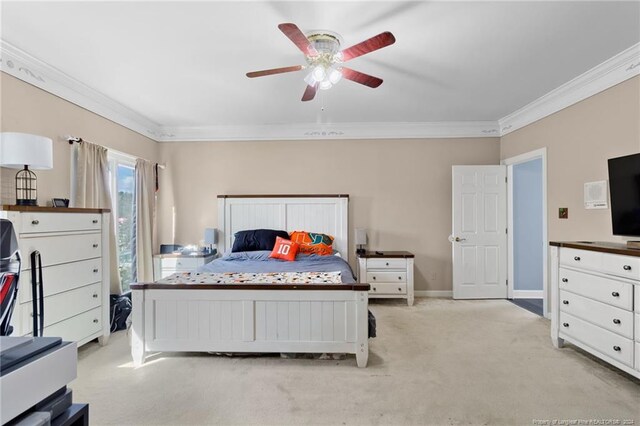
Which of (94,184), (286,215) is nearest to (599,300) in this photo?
(286,215)

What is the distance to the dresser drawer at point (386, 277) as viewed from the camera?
14.1ft

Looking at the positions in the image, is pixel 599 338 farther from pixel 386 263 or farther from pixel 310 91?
pixel 310 91

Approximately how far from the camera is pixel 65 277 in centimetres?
256

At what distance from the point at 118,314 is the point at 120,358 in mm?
819

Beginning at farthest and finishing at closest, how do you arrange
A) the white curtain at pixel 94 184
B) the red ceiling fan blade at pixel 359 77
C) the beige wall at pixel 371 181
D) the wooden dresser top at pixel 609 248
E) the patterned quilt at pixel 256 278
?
the beige wall at pixel 371 181 → the white curtain at pixel 94 184 → the patterned quilt at pixel 256 278 → the red ceiling fan blade at pixel 359 77 → the wooden dresser top at pixel 609 248

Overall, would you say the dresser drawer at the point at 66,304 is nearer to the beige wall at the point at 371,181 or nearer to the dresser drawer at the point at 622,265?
the beige wall at the point at 371,181

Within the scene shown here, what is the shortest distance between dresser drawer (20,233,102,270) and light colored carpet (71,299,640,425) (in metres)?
0.87

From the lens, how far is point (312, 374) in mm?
2393

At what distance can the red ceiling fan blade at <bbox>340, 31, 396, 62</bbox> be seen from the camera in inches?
72.2

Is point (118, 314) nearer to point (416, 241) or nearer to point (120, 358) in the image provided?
point (120, 358)

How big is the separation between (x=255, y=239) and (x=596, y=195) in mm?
3773

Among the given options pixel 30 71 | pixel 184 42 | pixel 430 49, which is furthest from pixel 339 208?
pixel 30 71

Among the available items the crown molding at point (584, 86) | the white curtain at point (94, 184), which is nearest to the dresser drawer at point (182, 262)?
the white curtain at point (94, 184)

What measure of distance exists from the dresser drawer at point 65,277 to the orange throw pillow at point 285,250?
1816 millimetres
